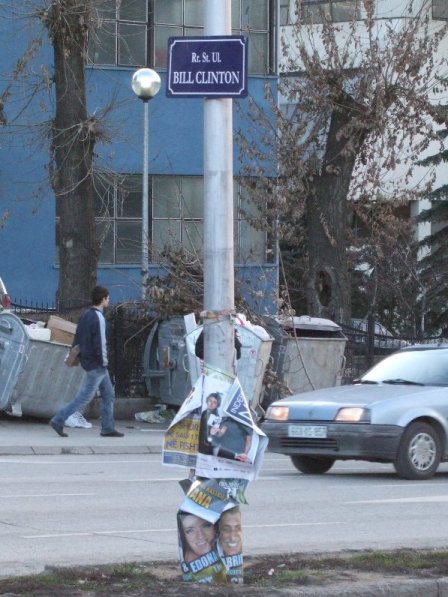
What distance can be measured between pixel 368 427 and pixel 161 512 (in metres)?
3.25

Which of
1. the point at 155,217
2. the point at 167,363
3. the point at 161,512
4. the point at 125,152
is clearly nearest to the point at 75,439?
the point at 167,363

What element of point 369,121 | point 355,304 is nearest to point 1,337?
point 369,121

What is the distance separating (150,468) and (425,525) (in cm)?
522

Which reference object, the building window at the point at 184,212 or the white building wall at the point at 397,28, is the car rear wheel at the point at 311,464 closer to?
the building window at the point at 184,212

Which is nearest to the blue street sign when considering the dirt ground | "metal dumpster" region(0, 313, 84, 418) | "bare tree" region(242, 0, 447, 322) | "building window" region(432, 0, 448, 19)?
the dirt ground

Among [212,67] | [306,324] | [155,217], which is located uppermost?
[155,217]

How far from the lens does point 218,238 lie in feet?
24.5

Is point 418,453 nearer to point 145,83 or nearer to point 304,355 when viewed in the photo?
point 304,355

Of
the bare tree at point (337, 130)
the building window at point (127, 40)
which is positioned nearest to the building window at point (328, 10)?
the bare tree at point (337, 130)

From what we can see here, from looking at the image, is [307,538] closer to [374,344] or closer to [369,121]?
[374,344]

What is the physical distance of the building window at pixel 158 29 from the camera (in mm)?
29672

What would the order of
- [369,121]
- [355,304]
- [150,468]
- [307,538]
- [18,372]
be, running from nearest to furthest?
1. [307,538]
2. [150,468]
3. [18,372]
4. [369,121]
5. [355,304]

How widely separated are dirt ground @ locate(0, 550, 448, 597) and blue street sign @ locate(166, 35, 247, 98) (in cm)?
267

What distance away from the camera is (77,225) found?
22.0 metres
